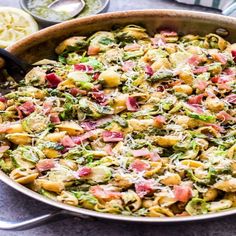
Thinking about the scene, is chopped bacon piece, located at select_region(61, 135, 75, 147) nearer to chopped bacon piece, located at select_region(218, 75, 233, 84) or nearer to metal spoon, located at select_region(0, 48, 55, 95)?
metal spoon, located at select_region(0, 48, 55, 95)

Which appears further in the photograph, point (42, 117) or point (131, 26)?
point (131, 26)

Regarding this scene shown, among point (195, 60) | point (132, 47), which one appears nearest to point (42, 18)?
point (132, 47)

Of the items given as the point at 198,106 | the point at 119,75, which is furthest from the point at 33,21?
the point at 198,106

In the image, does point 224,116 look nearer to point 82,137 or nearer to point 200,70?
point 200,70

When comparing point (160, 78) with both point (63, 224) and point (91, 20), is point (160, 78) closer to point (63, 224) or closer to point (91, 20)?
point (91, 20)

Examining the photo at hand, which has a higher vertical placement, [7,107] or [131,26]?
[131,26]

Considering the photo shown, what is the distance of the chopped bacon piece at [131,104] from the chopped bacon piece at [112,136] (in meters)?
0.16

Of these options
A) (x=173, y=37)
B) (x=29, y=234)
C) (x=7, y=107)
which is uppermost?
(x=173, y=37)

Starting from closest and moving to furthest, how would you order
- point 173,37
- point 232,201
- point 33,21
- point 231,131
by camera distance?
point 232,201, point 231,131, point 173,37, point 33,21

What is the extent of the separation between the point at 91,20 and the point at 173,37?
1.29ft

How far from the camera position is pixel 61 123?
2275 mm

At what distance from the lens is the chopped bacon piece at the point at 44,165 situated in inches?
81.1

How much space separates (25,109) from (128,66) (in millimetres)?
504

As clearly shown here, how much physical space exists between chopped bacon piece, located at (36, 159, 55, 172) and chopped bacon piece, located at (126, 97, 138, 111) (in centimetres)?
42
